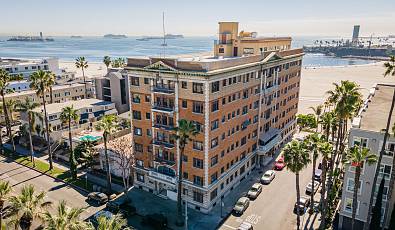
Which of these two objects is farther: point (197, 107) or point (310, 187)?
point (310, 187)

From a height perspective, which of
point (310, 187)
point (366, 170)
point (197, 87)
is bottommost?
point (310, 187)

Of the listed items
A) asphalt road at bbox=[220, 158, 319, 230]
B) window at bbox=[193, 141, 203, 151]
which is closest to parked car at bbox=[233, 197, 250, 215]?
asphalt road at bbox=[220, 158, 319, 230]

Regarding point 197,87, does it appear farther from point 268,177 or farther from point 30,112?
point 30,112

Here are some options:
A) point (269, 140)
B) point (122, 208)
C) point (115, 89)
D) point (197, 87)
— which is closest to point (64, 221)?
point (122, 208)

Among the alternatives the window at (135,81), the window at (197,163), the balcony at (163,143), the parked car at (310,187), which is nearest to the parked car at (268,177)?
the parked car at (310,187)

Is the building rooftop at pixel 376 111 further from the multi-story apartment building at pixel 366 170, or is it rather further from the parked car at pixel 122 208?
the parked car at pixel 122 208

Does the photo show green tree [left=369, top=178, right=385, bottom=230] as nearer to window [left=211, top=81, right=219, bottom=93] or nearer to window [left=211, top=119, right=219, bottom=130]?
window [left=211, top=119, right=219, bottom=130]

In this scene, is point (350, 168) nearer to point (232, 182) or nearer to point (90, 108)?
point (232, 182)

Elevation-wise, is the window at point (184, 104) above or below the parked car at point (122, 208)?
above
